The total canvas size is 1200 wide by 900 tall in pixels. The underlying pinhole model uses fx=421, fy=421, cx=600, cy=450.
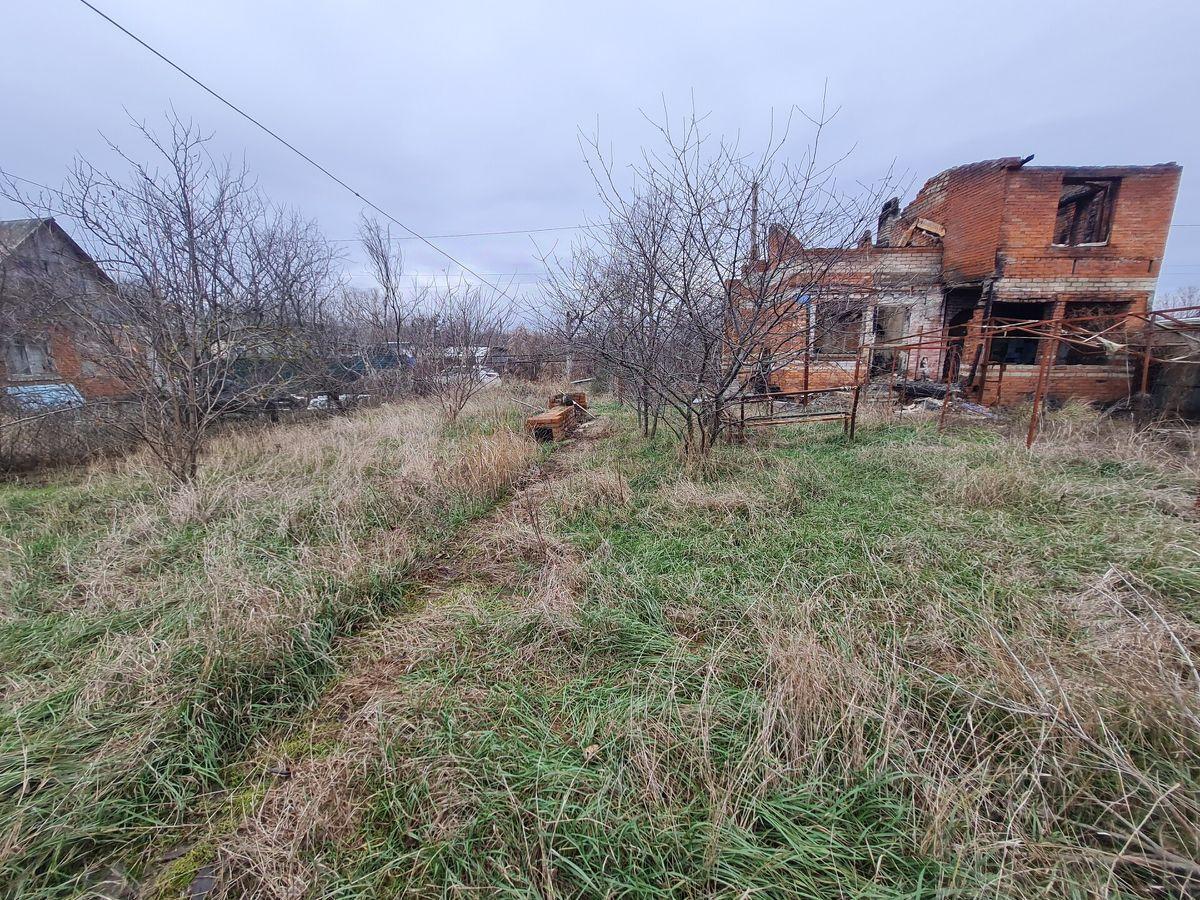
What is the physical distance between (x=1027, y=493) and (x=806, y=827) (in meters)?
3.95

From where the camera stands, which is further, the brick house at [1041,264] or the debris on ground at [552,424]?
the brick house at [1041,264]

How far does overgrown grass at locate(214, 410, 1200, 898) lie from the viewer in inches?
49.9

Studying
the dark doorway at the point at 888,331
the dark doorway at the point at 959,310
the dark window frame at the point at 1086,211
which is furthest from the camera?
the dark doorway at the point at 888,331

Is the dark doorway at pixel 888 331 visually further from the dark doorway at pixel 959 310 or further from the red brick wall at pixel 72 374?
the red brick wall at pixel 72 374

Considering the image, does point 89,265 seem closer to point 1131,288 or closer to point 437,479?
point 437,479

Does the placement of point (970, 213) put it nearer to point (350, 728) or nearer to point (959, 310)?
point (959, 310)

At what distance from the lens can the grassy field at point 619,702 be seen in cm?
130

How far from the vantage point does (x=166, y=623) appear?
90.9 inches

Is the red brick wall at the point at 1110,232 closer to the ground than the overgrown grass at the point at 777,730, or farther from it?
farther from it

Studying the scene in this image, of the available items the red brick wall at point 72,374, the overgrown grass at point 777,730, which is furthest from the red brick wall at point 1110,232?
the red brick wall at point 72,374

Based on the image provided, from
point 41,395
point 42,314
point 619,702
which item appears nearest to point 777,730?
point 619,702

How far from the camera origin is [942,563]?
280cm

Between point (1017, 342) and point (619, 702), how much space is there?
1490 centimetres

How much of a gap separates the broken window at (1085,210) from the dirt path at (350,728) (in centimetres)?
1472
